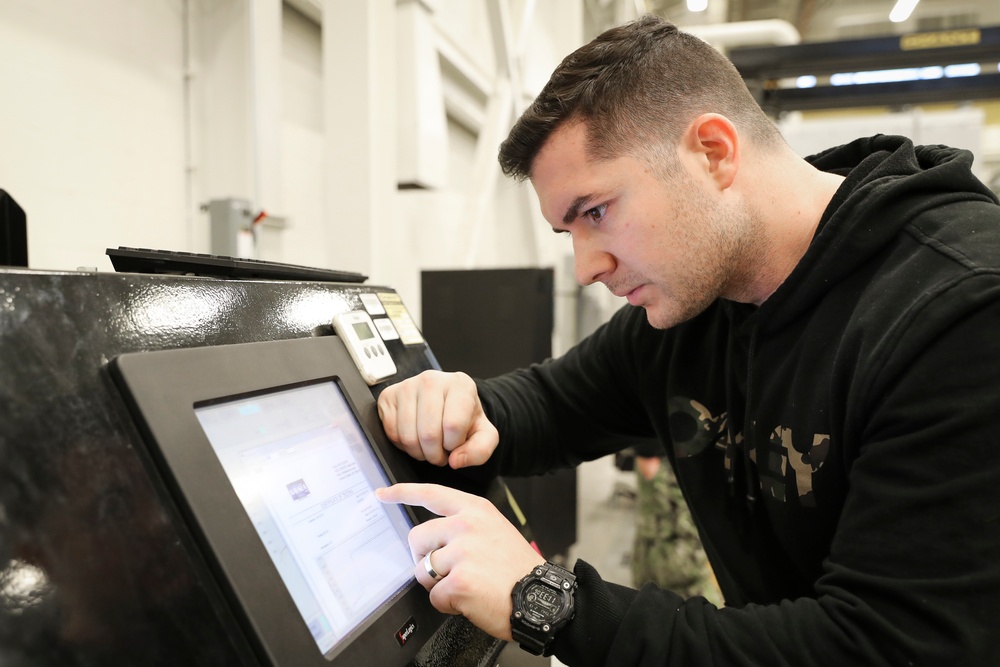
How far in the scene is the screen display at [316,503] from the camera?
19.6 inches

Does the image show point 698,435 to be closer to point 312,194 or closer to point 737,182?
point 737,182

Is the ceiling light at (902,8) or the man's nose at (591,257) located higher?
the ceiling light at (902,8)

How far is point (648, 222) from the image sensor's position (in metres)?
0.86

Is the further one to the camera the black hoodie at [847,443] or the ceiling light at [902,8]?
the ceiling light at [902,8]

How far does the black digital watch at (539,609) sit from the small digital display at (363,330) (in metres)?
0.36

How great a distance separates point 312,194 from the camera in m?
2.23

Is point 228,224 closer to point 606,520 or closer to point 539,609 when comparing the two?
point 539,609

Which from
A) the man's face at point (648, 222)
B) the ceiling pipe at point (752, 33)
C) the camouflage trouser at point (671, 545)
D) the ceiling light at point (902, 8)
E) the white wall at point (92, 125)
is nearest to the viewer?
the man's face at point (648, 222)

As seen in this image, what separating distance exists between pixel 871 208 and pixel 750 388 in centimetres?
28

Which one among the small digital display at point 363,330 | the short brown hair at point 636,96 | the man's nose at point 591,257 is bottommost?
the man's nose at point 591,257

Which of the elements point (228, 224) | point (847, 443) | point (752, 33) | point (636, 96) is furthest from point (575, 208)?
point (752, 33)

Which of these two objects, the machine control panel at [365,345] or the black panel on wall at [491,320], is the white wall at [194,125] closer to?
the black panel on wall at [491,320]

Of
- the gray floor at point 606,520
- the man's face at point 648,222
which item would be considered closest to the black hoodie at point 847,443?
the man's face at point 648,222

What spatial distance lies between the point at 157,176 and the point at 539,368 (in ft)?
3.91
